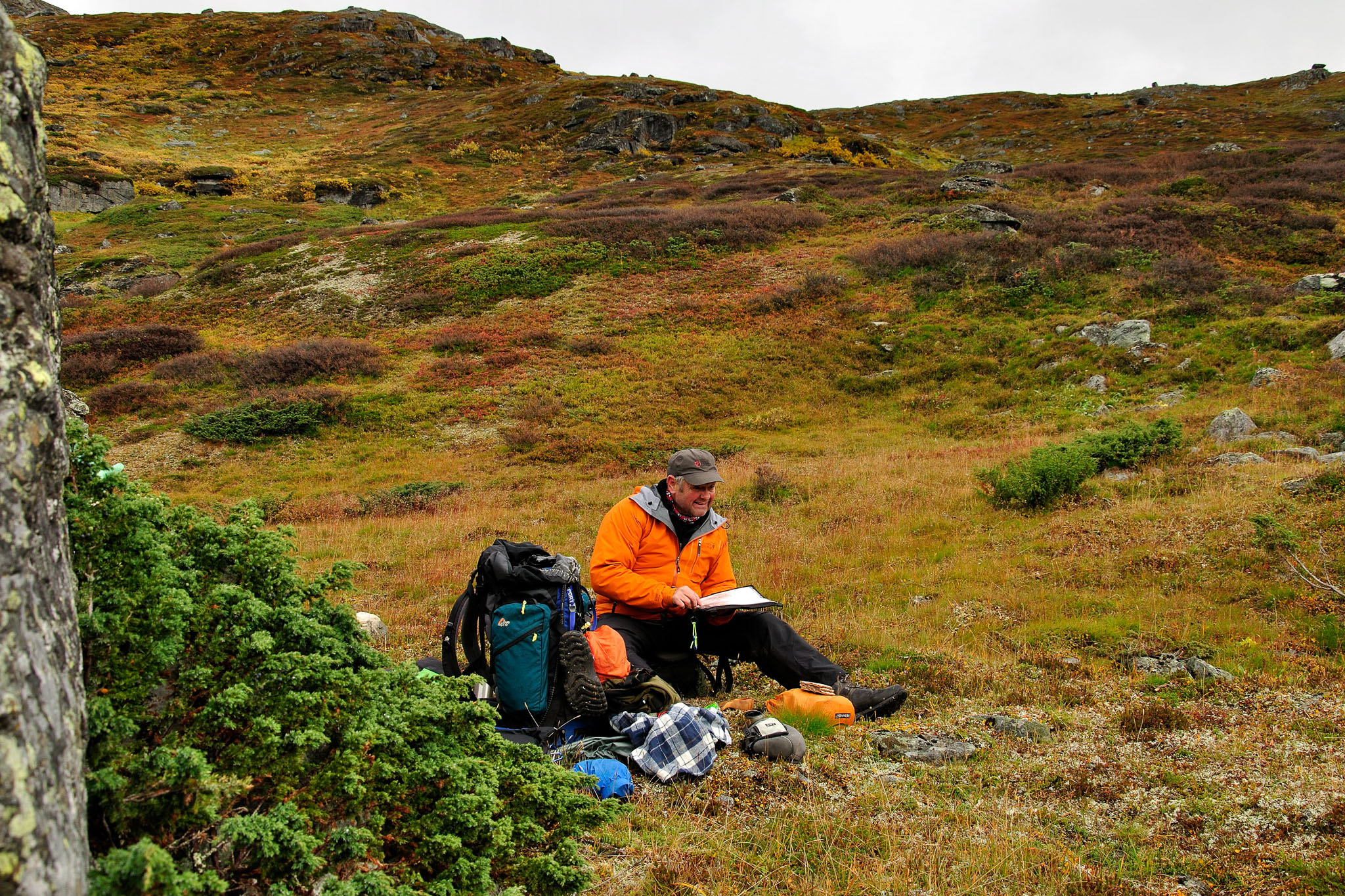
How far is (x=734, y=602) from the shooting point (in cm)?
555

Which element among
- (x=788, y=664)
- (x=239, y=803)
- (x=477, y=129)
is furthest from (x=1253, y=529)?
(x=477, y=129)

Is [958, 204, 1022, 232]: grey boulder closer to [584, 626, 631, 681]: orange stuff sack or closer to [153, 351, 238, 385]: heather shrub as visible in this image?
[153, 351, 238, 385]: heather shrub

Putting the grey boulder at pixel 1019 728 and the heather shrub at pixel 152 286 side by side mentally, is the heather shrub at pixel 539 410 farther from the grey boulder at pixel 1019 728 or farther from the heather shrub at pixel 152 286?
the heather shrub at pixel 152 286

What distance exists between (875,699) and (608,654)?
1886mm

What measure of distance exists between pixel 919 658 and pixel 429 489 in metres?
10.7

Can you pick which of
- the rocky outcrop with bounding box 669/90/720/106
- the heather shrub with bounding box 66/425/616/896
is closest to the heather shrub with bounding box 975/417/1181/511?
the heather shrub with bounding box 66/425/616/896

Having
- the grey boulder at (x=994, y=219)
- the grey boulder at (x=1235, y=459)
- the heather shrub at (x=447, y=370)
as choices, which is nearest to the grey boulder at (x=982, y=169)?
the grey boulder at (x=994, y=219)

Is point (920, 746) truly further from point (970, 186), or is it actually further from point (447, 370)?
point (970, 186)

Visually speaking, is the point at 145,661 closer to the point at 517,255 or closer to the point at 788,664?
the point at 788,664

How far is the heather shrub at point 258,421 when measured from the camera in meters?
18.1

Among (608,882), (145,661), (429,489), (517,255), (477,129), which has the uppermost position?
(477,129)

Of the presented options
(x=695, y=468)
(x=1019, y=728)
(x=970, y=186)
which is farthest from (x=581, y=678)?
(x=970, y=186)

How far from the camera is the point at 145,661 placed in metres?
2.33

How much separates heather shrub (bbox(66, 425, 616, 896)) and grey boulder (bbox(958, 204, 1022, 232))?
29.7 meters
